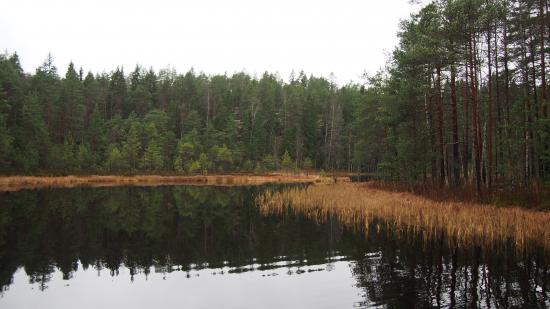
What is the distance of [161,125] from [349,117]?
4494 cm

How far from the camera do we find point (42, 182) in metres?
46.2

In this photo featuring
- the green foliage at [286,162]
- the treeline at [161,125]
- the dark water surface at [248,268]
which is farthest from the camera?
the green foliage at [286,162]

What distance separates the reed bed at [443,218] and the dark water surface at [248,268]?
102 centimetres

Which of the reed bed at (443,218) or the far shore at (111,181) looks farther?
the far shore at (111,181)

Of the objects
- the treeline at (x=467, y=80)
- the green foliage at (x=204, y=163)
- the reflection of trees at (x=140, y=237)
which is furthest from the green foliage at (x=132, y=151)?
the treeline at (x=467, y=80)

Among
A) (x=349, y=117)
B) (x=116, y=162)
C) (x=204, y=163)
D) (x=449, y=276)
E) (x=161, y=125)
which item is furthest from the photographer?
(x=349, y=117)

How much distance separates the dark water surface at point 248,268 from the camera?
933cm

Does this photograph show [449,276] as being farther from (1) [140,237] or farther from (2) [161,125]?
(2) [161,125]

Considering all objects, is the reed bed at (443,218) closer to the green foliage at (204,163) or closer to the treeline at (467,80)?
the treeline at (467,80)

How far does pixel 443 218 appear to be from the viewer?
17031mm

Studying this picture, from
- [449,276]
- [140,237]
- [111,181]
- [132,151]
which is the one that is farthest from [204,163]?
[449,276]

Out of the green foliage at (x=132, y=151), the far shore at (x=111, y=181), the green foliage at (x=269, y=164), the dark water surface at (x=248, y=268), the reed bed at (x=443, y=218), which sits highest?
the green foliage at (x=132, y=151)

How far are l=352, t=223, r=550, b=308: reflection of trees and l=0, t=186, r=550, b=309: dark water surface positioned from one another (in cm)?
3

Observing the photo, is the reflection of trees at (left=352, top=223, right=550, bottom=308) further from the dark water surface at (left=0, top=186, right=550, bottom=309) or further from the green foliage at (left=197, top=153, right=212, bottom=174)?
the green foliage at (left=197, top=153, right=212, bottom=174)
